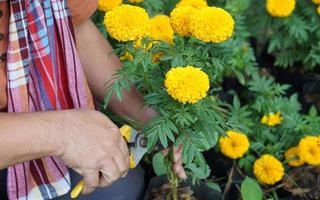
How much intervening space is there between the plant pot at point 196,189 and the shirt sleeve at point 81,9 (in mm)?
466

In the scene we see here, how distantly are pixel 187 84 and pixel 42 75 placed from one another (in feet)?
1.23

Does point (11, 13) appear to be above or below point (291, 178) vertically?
above

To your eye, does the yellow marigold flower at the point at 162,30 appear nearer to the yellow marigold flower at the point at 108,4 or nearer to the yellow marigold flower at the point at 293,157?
the yellow marigold flower at the point at 108,4

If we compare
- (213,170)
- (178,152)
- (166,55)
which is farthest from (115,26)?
(213,170)

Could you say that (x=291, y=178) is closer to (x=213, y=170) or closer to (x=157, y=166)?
(x=213, y=170)

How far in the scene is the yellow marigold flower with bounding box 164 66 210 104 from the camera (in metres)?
0.84

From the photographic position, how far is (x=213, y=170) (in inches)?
65.6

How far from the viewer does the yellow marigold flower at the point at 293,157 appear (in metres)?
1.54

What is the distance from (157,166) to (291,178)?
1.52 ft

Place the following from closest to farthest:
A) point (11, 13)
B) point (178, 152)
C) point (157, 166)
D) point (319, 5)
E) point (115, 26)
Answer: point (115, 26) → point (11, 13) → point (178, 152) → point (157, 166) → point (319, 5)

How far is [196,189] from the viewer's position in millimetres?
1330

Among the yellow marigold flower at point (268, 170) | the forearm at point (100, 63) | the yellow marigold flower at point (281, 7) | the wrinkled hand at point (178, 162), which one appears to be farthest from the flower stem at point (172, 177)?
the yellow marigold flower at point (281, 7)

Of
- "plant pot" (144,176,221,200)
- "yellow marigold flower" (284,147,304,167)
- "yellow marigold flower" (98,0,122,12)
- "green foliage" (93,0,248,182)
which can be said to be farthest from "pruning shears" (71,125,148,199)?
"yellow marigold flower" (284,147,304,167)

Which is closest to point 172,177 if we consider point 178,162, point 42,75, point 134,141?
point 178,162
